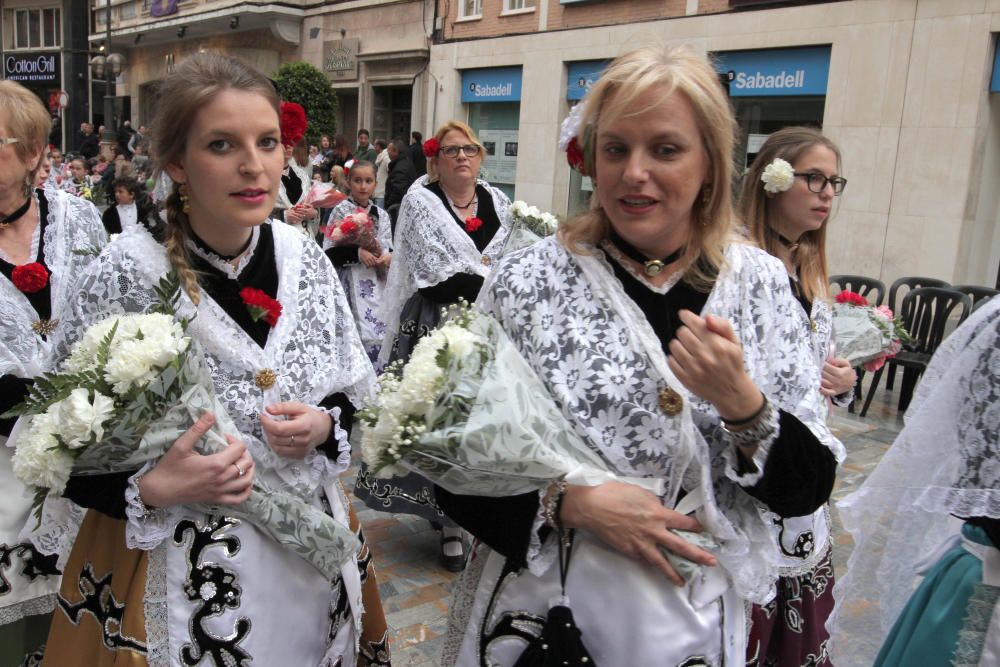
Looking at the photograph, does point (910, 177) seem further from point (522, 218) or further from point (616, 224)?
point (616, 224)

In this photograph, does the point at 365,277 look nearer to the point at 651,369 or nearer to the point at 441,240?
the point at 441,240

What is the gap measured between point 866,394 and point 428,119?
1427 centimetres

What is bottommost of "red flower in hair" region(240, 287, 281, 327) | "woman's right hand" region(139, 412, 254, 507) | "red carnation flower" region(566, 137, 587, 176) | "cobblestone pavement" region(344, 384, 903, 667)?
"cobblestone pavement" region(344, 384, 903, 667)

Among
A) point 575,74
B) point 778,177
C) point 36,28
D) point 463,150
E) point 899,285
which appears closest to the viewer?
point 778,177

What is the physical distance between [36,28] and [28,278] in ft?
150

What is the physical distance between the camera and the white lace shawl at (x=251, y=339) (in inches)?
81.0

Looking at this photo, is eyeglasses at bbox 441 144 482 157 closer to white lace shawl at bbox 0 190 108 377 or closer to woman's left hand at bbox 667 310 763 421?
white lace shawl at bbox 0 190 108 377

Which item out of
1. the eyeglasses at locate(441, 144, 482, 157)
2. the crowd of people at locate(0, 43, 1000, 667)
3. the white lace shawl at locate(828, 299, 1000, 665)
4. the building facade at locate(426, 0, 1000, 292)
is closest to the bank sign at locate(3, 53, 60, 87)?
the building facade at locate(426, 0, 1000, 292)

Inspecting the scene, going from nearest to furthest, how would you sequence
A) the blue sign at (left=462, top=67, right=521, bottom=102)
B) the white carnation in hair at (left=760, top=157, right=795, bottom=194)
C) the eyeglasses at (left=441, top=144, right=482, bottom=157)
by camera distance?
the white carnation in hair at (left=760, top=157, right=795, bottom=194)
the eyeglasses at (left=441, top=144, right=482, bottom=157)
the blue sign at (left=462, top=67, right=521, bottom=102)

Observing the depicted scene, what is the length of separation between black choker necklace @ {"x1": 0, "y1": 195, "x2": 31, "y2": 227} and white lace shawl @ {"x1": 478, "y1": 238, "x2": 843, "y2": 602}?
6.40 ft

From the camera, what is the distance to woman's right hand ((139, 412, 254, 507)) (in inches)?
71.2

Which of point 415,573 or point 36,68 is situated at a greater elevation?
point 36,68

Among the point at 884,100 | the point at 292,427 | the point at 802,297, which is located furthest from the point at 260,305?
the point at 884,100

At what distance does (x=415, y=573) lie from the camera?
162 inches
